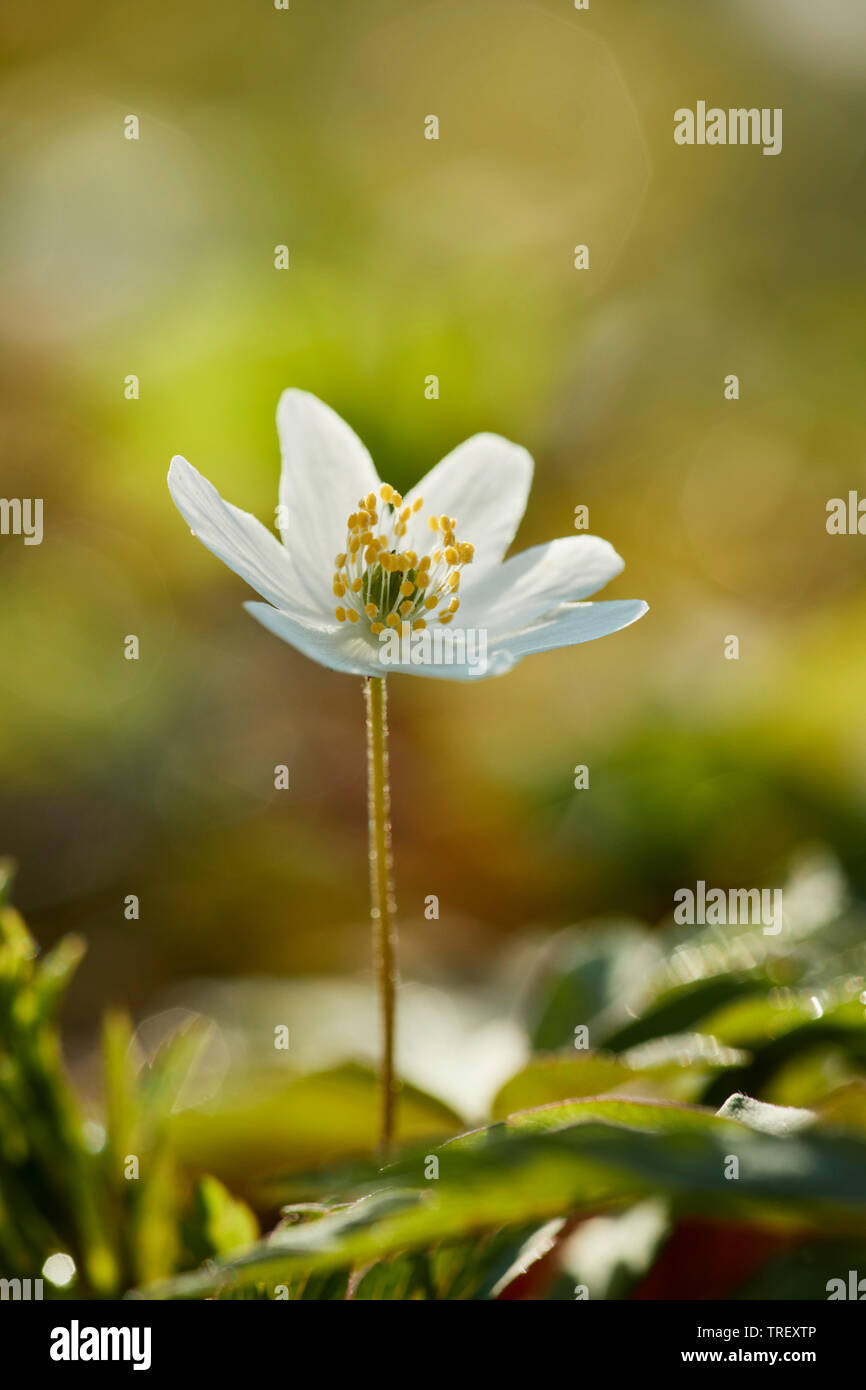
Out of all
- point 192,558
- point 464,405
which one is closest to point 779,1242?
point 192,558

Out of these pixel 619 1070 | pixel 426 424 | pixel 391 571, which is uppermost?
pixel 426 424

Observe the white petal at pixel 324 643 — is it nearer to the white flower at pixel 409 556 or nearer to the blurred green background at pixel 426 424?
the white flower at pixel 409 556

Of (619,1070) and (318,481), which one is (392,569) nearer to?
(318,481)

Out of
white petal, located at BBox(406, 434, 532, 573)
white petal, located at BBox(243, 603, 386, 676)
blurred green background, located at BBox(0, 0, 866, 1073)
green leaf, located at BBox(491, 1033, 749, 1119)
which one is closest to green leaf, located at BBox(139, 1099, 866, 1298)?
green leaf, located at BBox(491, 1033, 749, 1119)

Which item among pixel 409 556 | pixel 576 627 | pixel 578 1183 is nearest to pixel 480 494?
pixel 409 556

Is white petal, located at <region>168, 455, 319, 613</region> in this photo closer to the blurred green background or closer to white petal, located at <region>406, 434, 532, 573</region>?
white petal, located at <region>406, 434, 532, 573</region>

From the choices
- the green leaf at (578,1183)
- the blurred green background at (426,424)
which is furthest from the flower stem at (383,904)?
the blurred green background at (426,424)
